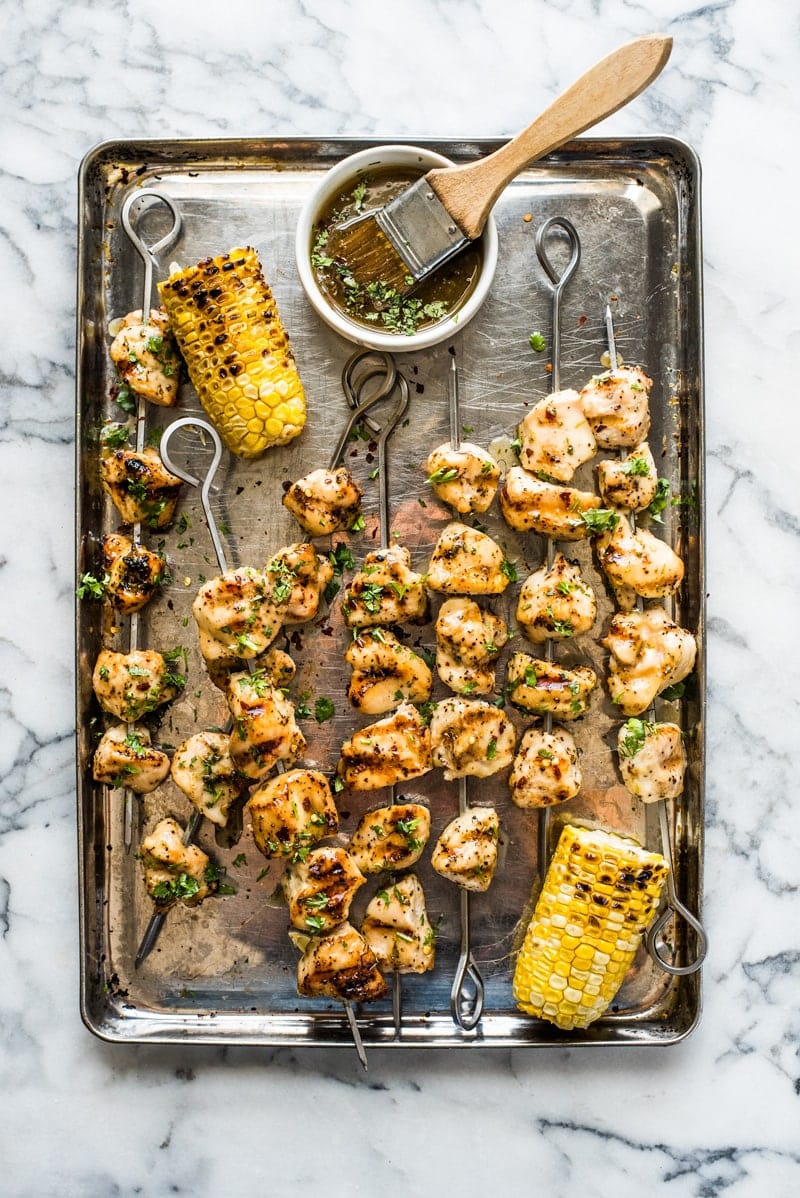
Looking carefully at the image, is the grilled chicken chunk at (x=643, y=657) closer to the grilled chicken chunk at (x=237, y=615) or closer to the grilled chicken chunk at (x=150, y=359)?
the grilled chicken chunk at (x=237, y=615)

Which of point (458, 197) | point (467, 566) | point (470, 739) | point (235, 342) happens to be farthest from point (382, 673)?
point (458, 197)

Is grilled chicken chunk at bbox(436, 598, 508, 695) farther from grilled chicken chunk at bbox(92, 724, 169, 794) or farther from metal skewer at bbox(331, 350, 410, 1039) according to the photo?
grilled chicken chunk at bbox(92, 724, 169, 794)

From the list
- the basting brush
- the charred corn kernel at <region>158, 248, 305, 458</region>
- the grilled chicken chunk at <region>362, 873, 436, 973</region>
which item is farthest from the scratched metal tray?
the basting brush

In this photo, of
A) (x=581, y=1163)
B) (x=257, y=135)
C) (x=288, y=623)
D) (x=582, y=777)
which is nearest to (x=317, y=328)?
(x=257, y=135)

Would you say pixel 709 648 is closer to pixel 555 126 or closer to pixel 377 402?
pixel 377 402

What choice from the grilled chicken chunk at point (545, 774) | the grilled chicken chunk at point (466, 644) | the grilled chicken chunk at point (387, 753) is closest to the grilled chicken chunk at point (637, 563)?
the grilled chicken chunk at point (466, 644)

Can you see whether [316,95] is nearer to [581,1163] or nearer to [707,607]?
[707,607]

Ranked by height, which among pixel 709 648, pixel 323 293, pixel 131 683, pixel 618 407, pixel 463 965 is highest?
pixel 323 293
